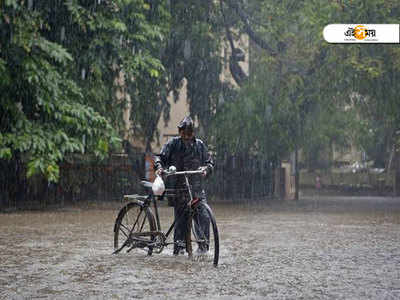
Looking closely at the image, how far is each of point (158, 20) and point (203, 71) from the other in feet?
15.5

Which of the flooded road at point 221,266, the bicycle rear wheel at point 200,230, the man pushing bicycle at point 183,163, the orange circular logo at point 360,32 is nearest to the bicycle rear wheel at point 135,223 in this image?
the flooded road at point 221,266

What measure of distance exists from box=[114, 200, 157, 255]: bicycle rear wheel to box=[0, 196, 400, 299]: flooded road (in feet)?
0.65

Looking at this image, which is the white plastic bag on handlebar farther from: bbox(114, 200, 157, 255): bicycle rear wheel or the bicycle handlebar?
bbox(114, 200, 157, 255): bicycle rear wheel

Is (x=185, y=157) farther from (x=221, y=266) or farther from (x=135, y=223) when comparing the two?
(x=221, y=266)

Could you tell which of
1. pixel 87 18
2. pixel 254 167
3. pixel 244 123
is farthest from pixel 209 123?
pixel 87 18

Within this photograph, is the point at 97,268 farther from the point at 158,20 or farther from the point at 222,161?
the point at 222,161

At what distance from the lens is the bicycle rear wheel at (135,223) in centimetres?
1062

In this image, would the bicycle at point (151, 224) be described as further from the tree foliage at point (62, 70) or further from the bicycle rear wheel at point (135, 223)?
the tree foliage at point (62, 70)

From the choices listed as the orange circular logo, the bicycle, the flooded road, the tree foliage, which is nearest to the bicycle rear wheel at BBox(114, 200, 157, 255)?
the bicycle

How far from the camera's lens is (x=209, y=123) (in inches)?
1173

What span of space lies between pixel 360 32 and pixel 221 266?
1717 cm

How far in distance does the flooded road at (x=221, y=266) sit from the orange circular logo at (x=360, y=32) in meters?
9.71

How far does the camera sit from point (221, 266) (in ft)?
32.1

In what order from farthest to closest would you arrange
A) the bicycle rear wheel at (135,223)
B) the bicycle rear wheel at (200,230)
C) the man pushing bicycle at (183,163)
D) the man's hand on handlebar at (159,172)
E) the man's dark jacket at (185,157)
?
the man's dark jacket at (185,157) → the man pushing bicycle at (183,163) → the bicycle rear wheel at (135,223) → the man's hand on handlebar at (159,172) → the bicycle rear wheel at (200,230)
